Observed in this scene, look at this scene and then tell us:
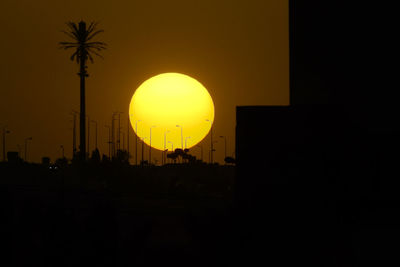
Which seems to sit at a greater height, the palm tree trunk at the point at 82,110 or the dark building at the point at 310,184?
the palm tree trunk at the point at 82,110

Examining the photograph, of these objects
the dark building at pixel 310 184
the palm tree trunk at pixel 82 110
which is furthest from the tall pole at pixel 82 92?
the dark building at pixel 310 184

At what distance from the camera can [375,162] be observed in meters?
15.0

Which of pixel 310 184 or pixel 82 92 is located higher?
pixel 82 92

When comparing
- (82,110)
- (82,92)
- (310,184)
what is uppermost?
(82,92)

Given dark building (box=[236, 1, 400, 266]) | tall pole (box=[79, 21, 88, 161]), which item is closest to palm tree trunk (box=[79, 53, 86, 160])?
tall pole (box=[79, 21, 88, 161])

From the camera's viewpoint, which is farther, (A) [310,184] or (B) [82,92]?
(B) [82,92]

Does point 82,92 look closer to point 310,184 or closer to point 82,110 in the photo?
point 82,110

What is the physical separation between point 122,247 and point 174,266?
145cm

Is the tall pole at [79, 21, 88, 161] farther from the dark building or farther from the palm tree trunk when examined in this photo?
the dark building

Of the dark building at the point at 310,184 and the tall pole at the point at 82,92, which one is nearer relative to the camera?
the dark building at the point at 310,184

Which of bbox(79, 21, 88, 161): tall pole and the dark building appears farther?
bbox(79, 21, 88, 161): tall pole

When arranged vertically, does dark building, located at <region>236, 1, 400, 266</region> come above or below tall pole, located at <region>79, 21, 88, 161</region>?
below

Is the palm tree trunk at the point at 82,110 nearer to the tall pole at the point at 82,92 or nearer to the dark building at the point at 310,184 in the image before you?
the tall pole at the point at 82,92

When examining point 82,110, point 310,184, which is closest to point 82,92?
point 82,110
